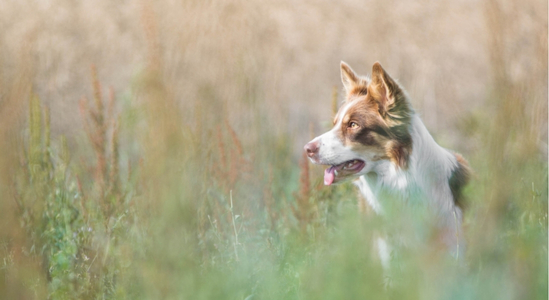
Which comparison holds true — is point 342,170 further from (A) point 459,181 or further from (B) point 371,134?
(A) point 459,181

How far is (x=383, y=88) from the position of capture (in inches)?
135

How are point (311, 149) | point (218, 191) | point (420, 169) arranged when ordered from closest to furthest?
point (218, 191), point (311, 149), point (420, 169)

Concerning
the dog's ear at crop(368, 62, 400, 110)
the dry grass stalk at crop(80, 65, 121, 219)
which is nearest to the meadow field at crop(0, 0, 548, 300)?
the dry grass stalk at crop(80, 65, 121, 219)

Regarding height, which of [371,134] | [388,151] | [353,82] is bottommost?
[388,151]

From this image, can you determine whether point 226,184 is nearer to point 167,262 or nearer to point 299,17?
point 167,262

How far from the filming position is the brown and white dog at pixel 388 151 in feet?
11.0

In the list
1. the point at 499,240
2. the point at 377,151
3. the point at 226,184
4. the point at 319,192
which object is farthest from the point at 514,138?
the point at 319,192

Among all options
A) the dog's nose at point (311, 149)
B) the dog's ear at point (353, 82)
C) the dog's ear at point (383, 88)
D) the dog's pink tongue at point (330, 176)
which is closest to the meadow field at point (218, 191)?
the dog's nose at point (311, 149)

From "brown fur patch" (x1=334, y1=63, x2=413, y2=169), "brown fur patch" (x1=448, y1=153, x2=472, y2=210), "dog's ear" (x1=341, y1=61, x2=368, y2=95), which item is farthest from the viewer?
"dog's ear" (x1=341, y1=61, x2=368, y2=95)

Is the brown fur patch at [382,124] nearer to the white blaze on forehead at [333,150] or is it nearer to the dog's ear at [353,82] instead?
the white blaze on forehead at [333,150]

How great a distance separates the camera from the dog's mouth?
343 centimetres

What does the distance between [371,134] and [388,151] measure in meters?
0.15

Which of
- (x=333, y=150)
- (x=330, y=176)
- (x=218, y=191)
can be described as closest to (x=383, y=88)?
(x=333, y=150)

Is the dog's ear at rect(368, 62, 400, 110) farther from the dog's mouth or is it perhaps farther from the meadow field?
the meadow field
